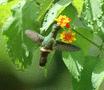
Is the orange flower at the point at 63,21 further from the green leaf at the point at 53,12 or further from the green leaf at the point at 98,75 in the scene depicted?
the green leaf at the point at 98,75

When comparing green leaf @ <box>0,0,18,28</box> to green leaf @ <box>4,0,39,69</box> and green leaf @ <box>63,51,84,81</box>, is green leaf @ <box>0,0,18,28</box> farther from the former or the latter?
green leaf @ <box>63,51,84,81</box>

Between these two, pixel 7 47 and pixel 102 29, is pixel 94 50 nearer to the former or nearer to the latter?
pixel 102 29

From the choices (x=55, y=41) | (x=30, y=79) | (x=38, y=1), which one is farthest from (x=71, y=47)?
(x=30, y=79)

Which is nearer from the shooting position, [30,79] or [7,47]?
[7,47]

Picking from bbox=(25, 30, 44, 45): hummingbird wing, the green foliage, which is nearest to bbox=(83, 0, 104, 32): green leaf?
the green foliage

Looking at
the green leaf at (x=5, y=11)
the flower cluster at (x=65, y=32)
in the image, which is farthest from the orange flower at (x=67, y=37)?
the green leaf at (x=5, y=11)

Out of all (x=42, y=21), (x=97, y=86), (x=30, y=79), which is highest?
(x=42, y=21)

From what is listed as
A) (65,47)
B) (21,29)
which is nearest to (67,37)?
(65,47)

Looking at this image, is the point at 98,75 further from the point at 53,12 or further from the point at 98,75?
the point at 53,12
